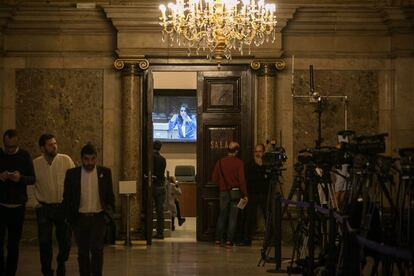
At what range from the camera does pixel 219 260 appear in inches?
471

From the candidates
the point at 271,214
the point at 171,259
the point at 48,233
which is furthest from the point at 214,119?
the point at 48,233

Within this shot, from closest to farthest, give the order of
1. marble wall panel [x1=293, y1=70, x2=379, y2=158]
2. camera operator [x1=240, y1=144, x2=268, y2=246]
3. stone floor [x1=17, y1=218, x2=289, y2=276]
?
stone floor [x1=17, y1=218, x2=289, y2=276] < camera operator [x1=240, y1=144, x2=268, y2=246] < marble wall panel [x1=293, y1=70, x2=379, y2=158]

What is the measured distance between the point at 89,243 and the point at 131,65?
5581mm

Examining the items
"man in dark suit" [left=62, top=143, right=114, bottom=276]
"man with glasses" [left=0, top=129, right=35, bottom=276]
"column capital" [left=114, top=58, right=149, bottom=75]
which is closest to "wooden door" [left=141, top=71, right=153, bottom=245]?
"column capital" [left=114, top=58, right=149, bottom=75]

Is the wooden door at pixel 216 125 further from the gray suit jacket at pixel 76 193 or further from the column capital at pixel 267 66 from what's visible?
the gray suit jacket at pixel 76 193

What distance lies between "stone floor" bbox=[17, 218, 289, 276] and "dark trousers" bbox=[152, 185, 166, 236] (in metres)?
0.26

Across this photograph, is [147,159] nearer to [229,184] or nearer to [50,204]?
[229,184]

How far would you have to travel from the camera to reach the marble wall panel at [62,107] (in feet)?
46.0

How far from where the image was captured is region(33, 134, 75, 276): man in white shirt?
9500 mm

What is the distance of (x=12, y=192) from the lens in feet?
31.0

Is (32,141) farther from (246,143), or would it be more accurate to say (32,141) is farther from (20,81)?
(246,143)

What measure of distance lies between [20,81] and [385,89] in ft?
17.9

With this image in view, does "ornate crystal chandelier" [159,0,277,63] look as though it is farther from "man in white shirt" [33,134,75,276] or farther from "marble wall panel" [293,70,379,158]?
"man in white shirt" [33,134,75,276]

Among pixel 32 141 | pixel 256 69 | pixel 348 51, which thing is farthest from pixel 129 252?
pixel 348 51
